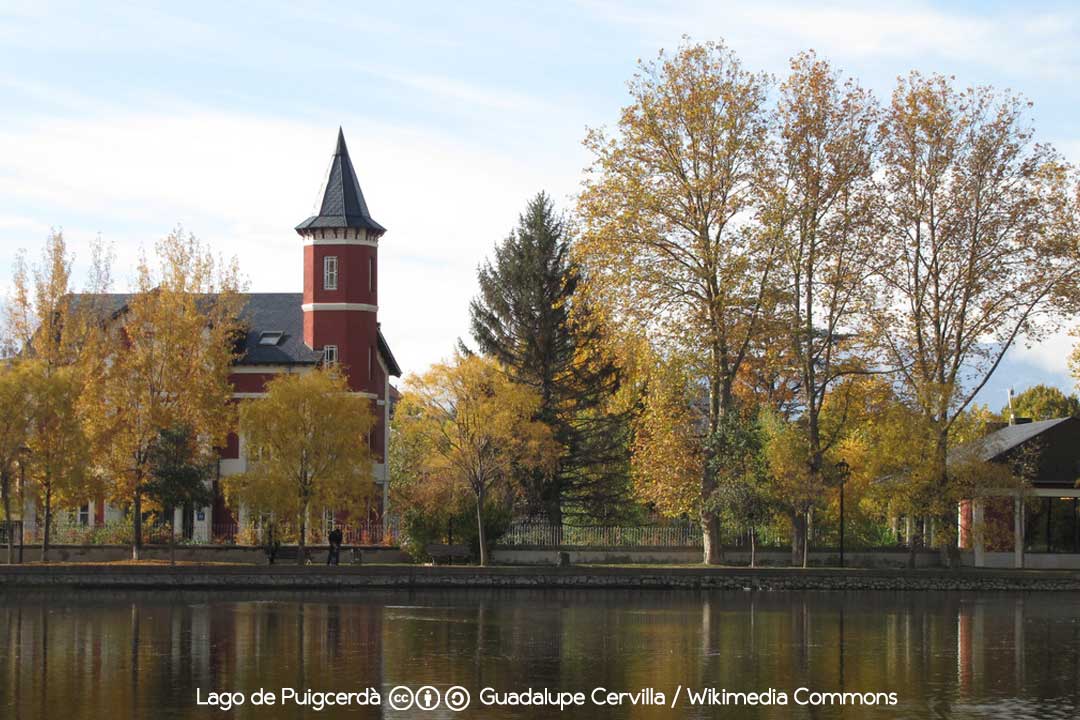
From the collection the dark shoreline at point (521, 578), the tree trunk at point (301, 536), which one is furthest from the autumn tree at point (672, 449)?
the tree trunk at point (301, 536)

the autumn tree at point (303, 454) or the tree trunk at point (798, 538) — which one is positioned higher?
the autumn tree at point (303, 454)

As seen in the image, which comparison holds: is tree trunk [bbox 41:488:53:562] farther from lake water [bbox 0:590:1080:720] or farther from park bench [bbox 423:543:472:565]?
park bench [bbox 423:543:472:565]

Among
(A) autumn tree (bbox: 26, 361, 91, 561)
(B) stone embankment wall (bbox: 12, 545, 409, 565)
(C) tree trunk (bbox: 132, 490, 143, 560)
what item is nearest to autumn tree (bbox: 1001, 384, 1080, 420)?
(B) stone embankment wall (bbox: 12, 545, 409, 565)

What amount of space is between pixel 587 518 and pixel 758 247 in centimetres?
2029

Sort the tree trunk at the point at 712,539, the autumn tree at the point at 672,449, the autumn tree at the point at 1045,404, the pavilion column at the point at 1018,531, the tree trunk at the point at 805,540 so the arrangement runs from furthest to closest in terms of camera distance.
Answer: the autumn tree at the point at 1045,404 < the pavilion column at the point at 1018,531 < the tree trunk at the point at 712,539 < the tree trunk at the point at 805,540 < the autumn tree at the point at 672,449

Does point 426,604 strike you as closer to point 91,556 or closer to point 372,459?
point 372,459

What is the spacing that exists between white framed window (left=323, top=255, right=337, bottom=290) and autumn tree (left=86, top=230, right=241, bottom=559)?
9.11m

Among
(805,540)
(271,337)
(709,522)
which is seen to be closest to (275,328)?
(271,337)

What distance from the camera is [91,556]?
52.6m

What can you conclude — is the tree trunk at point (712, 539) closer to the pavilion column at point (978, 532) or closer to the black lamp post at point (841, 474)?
the black lamp post at point (841, 474)

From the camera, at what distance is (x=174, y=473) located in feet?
168

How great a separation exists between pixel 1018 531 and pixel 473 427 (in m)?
21.5

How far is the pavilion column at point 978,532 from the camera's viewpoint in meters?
55.4

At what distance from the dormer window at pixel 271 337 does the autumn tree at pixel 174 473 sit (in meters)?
12.6
